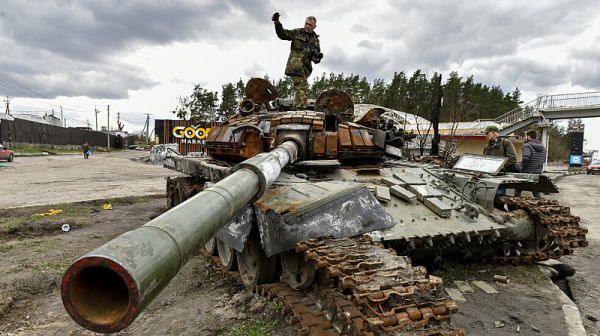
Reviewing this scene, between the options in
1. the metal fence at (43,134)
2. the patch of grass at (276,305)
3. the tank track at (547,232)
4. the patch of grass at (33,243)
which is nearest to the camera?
the patch of grass at (276,305)

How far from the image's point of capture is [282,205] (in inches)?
141

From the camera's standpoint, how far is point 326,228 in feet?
11.7

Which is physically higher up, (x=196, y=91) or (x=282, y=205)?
(x=196, y=91)

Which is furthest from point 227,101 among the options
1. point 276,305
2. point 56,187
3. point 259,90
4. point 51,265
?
point 276,305

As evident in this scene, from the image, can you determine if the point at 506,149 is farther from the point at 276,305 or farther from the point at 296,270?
the point at 276,305

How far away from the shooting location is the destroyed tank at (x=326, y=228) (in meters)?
1.76

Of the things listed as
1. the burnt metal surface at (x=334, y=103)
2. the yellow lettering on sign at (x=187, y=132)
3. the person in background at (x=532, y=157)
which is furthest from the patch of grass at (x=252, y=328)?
the yellow lettering on sign at (x=187, y=132)

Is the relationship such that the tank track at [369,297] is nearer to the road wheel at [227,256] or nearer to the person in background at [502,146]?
the road wheel at [227,256]

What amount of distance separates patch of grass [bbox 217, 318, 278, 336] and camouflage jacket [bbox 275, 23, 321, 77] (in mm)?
4779

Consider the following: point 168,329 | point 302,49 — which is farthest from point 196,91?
point 168,329

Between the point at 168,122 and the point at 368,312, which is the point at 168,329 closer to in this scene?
the point at 368,312

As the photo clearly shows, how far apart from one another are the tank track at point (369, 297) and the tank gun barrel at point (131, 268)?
1.13 meters

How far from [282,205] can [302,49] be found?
4459 millimetres

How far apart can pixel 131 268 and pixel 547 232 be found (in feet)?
18.9
